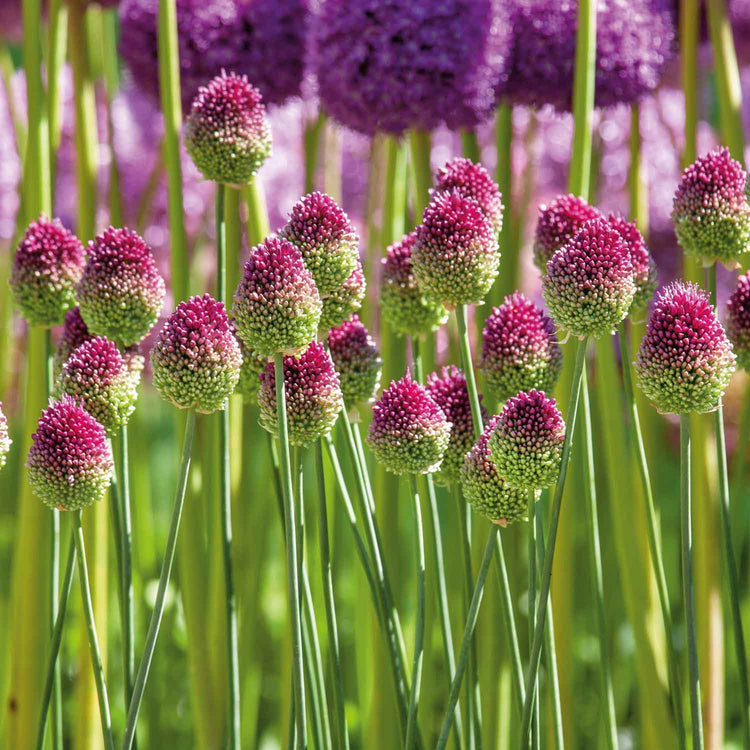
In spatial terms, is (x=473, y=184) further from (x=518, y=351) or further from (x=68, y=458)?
(x=68, y=458)

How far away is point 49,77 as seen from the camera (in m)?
1.00

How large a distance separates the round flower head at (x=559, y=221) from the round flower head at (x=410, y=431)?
188 mm

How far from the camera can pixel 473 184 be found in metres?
0.73

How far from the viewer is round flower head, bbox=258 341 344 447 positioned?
0.65 m

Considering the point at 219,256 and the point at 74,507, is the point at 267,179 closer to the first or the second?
the point at 219,256

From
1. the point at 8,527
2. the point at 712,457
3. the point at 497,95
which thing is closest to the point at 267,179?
the point at 8,527

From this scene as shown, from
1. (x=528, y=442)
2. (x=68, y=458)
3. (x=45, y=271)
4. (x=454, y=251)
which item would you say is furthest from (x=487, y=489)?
(x=45, y=271)

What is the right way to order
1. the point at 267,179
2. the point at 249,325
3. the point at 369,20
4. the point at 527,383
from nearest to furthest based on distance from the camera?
the point at 249,325 → the point at 527,383 → the point at 369,20 → the point at 267,179

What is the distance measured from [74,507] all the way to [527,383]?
34 centimetres

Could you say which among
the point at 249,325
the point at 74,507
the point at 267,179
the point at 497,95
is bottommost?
the point at 74,507

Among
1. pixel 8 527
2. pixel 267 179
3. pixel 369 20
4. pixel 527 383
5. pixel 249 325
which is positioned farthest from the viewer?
pixel 267 179

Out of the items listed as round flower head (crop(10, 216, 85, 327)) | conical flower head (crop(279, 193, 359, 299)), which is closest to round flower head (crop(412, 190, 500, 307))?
conical flower head (crop(279, 193, 359, 299))

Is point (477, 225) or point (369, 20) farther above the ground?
point (369, 20)

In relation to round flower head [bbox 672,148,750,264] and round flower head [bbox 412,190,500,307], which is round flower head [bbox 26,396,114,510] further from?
round flower head [bbox 672,148,750,264]
